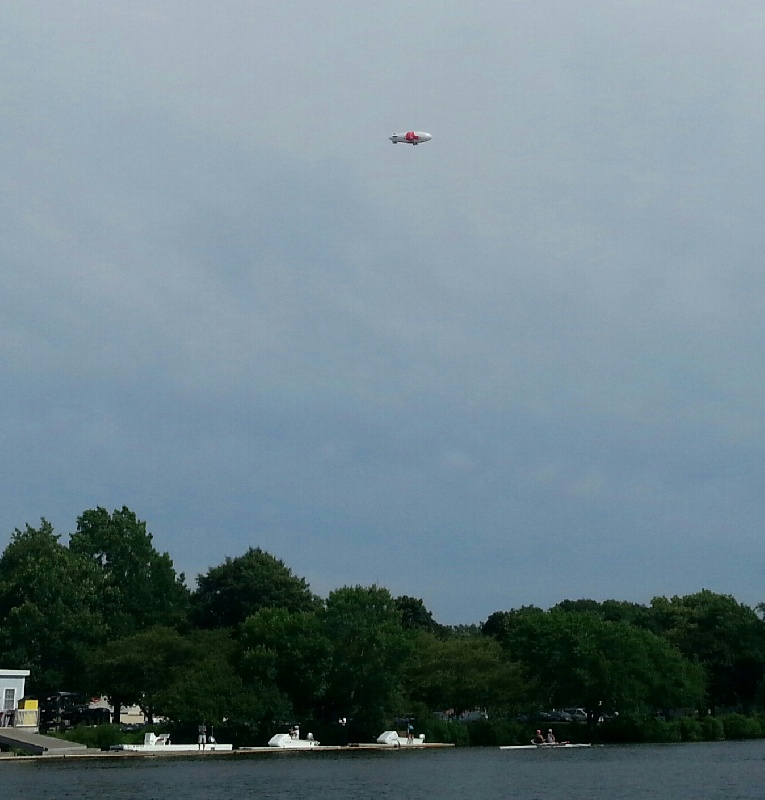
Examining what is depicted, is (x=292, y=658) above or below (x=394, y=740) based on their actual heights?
above

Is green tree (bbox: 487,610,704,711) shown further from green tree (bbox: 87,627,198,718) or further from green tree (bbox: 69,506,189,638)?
green tree (bbox: 69,506,189,638)

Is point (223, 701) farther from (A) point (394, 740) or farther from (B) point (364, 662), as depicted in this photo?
(A) point (394, 740)

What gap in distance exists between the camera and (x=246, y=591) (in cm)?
10738

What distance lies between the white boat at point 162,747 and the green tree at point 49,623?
2035 centimetres

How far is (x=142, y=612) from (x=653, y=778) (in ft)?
207

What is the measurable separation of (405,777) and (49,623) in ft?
155

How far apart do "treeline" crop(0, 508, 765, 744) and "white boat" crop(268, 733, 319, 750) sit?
194 cm

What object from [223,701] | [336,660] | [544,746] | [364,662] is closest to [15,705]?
[223,701]

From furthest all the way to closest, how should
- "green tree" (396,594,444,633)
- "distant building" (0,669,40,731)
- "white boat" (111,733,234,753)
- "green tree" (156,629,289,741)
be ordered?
1. "green tree" (396,594,444,633)
2. "distant building" (0,669,40,731)
3. "green tree" (156,629,289,741)
4. "white boat" (111,733,234,753)

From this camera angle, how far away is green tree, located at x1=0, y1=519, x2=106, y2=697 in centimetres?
8844

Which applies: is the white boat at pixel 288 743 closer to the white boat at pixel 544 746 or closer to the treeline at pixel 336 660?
the treeline at pixel 336 660

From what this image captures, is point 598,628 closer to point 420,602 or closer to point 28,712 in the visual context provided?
point 28,712

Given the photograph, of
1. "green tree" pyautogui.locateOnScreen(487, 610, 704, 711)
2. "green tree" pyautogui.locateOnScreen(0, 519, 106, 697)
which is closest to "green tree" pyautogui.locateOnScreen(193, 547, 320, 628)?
"green tree" pyautogui.locateOnScreen(0, 519, 106, 697)

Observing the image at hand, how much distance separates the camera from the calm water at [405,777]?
42.2 meters
